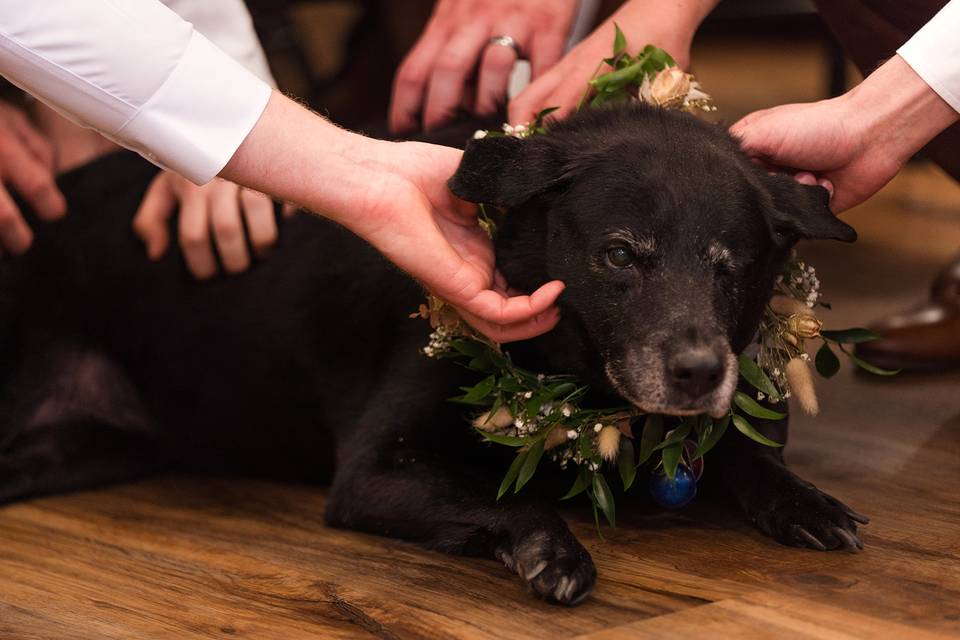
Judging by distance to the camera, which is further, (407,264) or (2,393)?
(2,393)

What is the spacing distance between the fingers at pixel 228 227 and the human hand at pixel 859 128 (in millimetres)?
903

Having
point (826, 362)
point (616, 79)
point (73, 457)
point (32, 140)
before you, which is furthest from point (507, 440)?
point (32, 140)

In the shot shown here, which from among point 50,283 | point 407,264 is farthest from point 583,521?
point 50,283

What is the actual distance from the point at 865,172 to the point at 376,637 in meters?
1.00

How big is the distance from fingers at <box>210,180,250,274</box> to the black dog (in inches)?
1.5

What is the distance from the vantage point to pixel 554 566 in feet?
4.78

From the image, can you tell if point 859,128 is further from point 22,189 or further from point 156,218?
point 22,189

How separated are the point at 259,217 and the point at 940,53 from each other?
46.1 inches

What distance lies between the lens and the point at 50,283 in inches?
86.7

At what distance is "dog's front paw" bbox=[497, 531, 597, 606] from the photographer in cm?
144

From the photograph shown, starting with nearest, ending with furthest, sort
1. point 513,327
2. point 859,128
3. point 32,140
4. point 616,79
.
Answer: point 513,327
point 859,128
point 616,79
point 32,140

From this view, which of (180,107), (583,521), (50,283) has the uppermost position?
(180,107)

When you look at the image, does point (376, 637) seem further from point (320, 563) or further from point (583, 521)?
point (583, 521)

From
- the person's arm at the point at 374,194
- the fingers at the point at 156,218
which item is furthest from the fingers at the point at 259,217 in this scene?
the person's arm at the point at 374,194
